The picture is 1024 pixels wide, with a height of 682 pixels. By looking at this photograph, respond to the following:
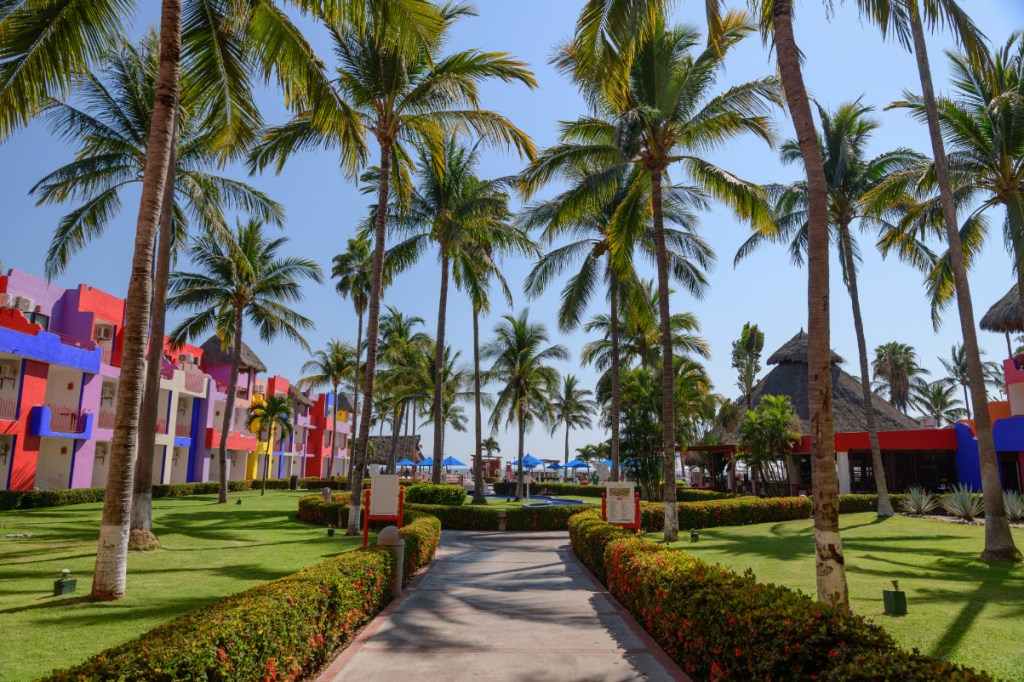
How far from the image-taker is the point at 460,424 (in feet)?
227

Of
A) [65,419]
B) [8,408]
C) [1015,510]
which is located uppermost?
[8,408]

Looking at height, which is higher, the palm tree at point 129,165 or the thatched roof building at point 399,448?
the palm tree at point 129,165

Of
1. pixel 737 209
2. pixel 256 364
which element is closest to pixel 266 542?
pixel 737 209

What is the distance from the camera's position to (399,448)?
64.7m

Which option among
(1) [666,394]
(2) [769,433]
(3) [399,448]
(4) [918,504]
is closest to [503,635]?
(1) [666,394]

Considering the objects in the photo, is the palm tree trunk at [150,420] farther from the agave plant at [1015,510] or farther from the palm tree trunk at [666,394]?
the agave plant at [1015,510]

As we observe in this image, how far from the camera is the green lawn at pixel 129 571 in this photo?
6.47m

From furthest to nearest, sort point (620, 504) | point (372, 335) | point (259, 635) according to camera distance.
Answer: point (372, 335)
point (620, 504)
point (259, 635)

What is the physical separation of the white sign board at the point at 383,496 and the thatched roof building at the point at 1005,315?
23.6 metres

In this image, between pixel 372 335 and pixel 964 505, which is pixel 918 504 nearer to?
pixel 964 505

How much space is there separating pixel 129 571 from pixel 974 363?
16279mm

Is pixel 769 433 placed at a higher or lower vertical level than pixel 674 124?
lower

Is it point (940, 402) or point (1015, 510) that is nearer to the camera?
point (1015, 510)

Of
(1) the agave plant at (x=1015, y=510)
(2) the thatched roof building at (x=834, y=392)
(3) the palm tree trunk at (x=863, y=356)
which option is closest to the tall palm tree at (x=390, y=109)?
(3) the palm tree trunk at (x=863, y=356)
